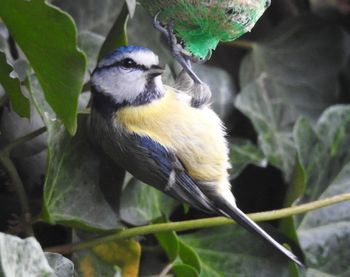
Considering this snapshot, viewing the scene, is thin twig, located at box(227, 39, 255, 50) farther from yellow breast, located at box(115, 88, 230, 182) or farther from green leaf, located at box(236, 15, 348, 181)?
yellow breast, located at box(115, 88, 230, 182)

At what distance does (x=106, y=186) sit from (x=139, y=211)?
0.13 m

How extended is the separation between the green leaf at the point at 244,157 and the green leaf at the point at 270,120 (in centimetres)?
5

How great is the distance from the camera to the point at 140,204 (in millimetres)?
1312

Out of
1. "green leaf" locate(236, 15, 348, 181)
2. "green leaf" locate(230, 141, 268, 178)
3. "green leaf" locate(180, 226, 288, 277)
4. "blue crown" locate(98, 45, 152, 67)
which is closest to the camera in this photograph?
"blue crown" locate(98, 45, 152, 67)

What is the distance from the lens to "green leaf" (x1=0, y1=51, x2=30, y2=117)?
3.27ft

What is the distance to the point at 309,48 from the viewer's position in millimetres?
1732

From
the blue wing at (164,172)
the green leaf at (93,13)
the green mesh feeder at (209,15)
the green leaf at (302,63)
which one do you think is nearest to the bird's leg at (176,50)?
the green mesh feeder at (209,15)

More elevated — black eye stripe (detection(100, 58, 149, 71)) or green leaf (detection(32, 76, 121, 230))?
black eye stripe (detection(100, 58, 149, 71))

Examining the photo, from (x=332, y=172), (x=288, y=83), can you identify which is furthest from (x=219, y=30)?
(x=288, y=83)

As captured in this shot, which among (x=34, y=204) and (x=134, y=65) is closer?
(x=134, y=65)

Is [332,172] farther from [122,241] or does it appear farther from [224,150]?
[122,241]

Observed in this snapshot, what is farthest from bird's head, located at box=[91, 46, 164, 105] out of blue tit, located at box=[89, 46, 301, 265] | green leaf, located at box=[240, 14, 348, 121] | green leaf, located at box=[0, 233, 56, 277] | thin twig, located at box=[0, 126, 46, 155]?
green leaf, located at box=[240, 14, 348, 121]

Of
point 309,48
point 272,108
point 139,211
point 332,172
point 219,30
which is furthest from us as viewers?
point 309,48

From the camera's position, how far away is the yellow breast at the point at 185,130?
3.88ft
